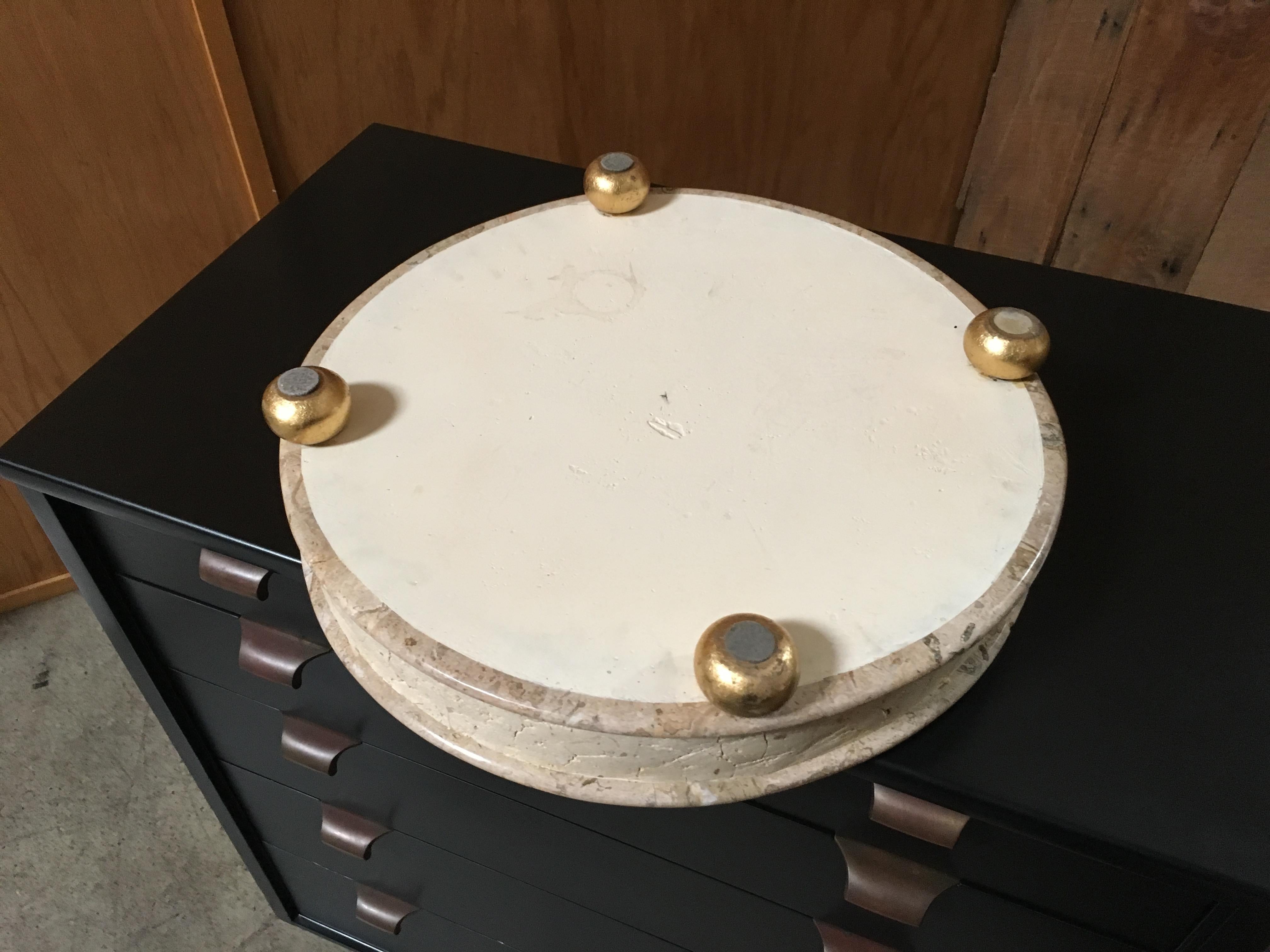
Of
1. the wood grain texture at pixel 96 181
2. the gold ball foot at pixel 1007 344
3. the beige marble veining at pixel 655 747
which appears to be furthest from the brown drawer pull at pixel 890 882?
the wood grain texture at pixel 96 181

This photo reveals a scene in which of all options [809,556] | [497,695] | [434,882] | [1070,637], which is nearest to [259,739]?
[434,882]

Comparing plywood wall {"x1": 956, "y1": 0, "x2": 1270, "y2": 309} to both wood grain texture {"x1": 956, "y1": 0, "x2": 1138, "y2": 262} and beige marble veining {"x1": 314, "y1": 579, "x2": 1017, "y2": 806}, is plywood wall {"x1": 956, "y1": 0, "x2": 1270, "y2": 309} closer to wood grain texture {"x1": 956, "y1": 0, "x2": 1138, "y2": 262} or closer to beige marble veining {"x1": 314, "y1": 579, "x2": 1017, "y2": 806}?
wood grain texture {"x1": 956, "y1": 0, "x2": 1138, "y2": 262}

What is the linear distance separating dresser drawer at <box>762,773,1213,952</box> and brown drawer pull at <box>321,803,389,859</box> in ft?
1.53

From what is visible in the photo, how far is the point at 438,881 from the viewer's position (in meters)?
1.02

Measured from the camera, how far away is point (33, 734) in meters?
1.45

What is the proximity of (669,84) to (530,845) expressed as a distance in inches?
43.7

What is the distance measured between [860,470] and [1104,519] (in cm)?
25

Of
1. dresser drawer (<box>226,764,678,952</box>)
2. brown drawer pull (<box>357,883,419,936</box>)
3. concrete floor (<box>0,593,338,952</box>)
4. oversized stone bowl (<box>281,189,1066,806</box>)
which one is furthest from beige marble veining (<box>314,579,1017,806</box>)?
concrete floor (<box>0,593,338,952</box>)

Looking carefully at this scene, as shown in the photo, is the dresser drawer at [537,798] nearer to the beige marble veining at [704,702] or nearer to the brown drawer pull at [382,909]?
the beige marble veining at [704,702]

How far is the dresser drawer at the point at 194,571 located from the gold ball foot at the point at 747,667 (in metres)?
0.37

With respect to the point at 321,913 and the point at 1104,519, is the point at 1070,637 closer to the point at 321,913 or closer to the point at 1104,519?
the point at 1104,519

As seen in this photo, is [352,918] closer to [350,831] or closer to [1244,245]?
[350,831]

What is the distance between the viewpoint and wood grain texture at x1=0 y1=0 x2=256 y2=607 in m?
1.12

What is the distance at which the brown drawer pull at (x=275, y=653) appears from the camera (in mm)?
808
